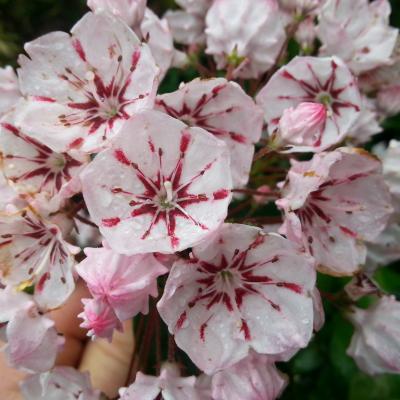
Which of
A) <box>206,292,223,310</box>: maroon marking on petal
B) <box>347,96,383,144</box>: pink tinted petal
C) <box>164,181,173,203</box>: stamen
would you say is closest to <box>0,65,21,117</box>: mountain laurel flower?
<box>164,181,173,203</box>: stamen

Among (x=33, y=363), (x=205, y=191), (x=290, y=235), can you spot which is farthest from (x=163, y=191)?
(x=33, y=363)

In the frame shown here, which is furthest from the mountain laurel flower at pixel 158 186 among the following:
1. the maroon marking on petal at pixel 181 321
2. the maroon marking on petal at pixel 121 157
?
the maroon marking on petal at pixel 181 321

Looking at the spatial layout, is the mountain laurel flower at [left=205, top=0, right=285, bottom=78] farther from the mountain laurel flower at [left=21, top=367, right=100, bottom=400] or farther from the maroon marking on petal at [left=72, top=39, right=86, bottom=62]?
Result: the mountain laurel flower at [left=21, top=367, right=100, bottom=400]

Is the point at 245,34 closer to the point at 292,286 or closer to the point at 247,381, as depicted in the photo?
the point at 292,286

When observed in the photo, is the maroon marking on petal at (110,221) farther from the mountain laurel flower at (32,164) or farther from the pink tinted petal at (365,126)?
the pink tinted petal at (365,126)

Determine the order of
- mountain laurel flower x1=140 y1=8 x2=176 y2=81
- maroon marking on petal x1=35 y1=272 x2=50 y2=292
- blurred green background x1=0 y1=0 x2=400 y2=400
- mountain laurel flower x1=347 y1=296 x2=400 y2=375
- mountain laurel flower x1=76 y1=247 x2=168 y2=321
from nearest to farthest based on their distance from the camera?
1. mountain laurel flower x1=76 y1=247 x2=168 y2=321
2. maroon marking on petal x1=35 y1=272 x2=50 y2=292
3. mountain laurel flower x1=347 y1=296 x2=400 y2=375
4. mountain laurel flower x1=140 y1=8 x2=176 y2=81
5. blurred green background x1=0 y1=0 x2=400 y2=400

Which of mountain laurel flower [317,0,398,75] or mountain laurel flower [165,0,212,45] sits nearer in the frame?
mountain laurel flower [317,0,398,75]
